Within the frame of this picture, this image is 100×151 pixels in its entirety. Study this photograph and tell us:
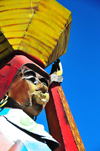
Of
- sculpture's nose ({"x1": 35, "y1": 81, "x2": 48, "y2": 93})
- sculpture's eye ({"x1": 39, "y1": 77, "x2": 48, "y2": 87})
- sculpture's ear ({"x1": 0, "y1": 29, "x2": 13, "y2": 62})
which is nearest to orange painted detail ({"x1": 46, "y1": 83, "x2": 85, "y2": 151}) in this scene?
sculpture's eye ({"x1": 39, "y1": 77, "x2": 48, "y2": 87})

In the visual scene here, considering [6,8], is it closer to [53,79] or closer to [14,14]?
[14,14]

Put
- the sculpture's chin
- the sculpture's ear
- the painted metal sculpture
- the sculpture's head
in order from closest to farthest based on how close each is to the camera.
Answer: the painted metal sculpture < the sculpture's head < the sculpture's chin < the sculpture's ear

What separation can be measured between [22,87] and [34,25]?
42.9 inches

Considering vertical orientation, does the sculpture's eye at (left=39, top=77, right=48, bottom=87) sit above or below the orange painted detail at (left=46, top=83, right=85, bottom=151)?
above

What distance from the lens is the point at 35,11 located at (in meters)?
3.17

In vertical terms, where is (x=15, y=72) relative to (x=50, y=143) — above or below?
above

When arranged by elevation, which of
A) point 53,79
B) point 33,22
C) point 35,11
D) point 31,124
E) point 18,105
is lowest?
point 31,124

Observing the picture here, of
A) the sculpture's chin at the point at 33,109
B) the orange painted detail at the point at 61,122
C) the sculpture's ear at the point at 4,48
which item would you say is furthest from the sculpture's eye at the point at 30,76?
the orange painted detail at the point at 61,122

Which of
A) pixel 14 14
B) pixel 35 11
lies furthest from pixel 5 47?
pixel 35 11

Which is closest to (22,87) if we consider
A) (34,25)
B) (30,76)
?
(30,76)

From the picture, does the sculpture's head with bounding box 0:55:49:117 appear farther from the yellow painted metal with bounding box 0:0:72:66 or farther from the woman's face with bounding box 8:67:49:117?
the yellow painted metal with bounding box 0:0:72:66

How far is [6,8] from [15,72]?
44.1 inches

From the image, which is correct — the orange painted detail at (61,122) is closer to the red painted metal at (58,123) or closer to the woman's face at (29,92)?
the red painted metal at (58,123)

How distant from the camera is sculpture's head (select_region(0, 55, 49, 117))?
259cm
